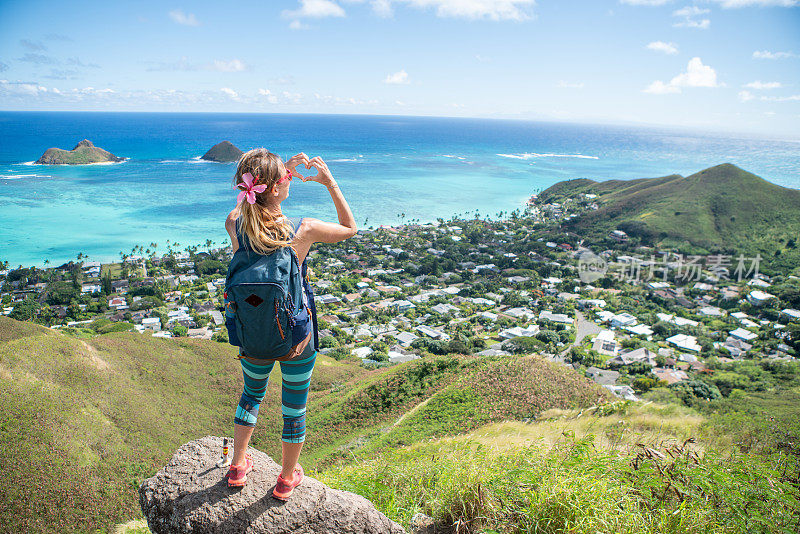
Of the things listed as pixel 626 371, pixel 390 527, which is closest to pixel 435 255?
pixel 626 371

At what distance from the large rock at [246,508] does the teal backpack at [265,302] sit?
986 millimetres

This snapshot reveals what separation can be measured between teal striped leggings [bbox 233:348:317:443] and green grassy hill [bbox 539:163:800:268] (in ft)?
156

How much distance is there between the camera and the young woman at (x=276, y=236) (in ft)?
6.43

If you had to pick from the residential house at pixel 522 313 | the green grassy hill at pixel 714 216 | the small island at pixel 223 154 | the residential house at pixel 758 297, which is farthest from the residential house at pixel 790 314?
the small island at pixel 223 154

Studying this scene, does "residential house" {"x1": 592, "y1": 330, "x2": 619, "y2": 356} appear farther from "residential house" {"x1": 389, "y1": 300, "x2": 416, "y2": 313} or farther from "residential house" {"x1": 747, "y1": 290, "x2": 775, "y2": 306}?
"residential house" {"x1": 747, "y1": 290, "x2": 775, "y2": 306}

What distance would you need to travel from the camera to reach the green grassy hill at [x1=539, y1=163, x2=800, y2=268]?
134 ft

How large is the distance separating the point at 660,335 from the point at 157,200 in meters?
63.9

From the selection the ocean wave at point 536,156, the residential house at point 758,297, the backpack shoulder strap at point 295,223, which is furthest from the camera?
the ocean wave at point 536,156

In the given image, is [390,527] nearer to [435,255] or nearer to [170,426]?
[170,426]

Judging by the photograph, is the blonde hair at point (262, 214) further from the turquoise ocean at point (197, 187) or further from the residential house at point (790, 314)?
the residential house at point (790, 314)

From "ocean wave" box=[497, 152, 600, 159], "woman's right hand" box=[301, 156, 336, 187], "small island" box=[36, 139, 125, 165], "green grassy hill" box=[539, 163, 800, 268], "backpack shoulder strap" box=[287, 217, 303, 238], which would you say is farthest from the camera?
"ocean wave" box=[497, 152, 600, 159]

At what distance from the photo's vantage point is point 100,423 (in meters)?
9.82

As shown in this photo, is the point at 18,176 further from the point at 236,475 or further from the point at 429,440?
the point at 236,475

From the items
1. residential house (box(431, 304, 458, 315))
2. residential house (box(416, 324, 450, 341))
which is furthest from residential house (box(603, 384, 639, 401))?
residential house (box(431, 304, 458, 315))
